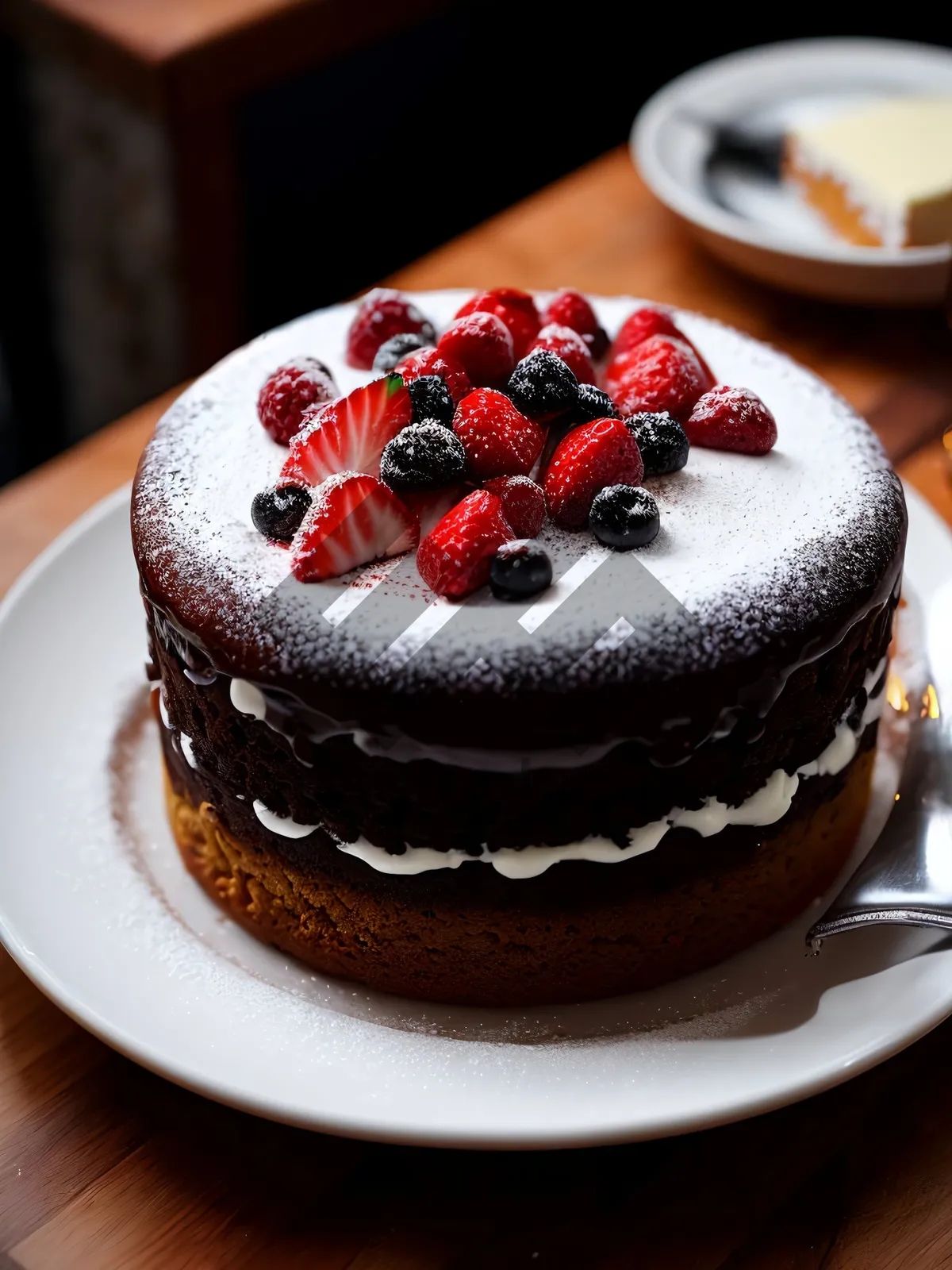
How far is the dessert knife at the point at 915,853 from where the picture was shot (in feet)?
4.63

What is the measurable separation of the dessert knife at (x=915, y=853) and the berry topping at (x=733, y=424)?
16.1 inches

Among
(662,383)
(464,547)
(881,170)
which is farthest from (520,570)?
(881,170)

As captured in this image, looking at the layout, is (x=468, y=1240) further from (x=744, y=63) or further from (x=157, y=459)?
(x=744, y=63)

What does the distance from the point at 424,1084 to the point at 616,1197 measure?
198 millimetres

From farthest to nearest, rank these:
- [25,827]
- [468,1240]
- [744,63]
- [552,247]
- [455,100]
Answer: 1. [455,100]
2. [744,63]
3. [552,247]
4. [25,827]
5. [468,1240]

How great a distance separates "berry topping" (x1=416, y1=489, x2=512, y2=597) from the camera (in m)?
1.32

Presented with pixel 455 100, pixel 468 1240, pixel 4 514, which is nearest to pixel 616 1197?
pixel 468 1240

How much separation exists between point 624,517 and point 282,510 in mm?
341

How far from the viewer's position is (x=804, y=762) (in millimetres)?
1432

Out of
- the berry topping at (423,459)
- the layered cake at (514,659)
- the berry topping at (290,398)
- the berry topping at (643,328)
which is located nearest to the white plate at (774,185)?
the berry topping at (643,328)

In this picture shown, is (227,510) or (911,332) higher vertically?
(227,510)

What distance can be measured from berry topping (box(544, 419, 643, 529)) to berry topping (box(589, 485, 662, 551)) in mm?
25

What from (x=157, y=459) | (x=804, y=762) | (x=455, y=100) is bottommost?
(x=455, y=100)

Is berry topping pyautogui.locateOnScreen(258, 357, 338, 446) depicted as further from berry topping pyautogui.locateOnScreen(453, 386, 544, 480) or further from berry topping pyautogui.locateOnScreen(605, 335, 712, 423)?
berry topping pyautogui.locateOnScreen(605, 335, 712, 423)
